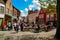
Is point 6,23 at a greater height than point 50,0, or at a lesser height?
lesser

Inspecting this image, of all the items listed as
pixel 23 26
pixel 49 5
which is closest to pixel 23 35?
pixel 23 26

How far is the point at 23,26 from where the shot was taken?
9094 millimetres

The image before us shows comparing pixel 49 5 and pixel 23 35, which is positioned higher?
pixel 49 5

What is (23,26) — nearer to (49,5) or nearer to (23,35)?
(23,35)

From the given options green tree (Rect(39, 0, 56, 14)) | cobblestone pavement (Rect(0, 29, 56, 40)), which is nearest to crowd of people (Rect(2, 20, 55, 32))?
cobblestone pavement (Rect(0, 29, 56, 40))

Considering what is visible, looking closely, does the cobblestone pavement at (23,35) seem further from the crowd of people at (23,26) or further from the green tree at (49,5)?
the green tree at (49,5)

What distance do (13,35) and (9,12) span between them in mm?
1304

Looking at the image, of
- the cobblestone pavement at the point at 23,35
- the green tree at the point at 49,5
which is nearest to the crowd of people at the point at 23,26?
the cobblestone pavement at the point at 23,35

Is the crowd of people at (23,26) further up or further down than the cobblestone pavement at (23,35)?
further up

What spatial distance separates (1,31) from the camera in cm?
892

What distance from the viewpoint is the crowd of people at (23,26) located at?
8.98 meters

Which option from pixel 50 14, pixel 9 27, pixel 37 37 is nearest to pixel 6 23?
pixel 9 27

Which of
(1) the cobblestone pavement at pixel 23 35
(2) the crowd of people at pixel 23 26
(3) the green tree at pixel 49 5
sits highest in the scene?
(3) the green tree at pixel 49 5

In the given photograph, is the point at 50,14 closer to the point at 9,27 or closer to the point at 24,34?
the point at 24,34
